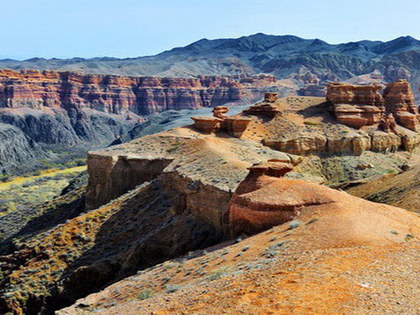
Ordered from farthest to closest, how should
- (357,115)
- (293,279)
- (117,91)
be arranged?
(117,91) → (357,115) → (293,279)

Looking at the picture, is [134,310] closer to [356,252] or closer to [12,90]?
[356,252]

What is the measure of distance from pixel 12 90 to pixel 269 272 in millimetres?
131791

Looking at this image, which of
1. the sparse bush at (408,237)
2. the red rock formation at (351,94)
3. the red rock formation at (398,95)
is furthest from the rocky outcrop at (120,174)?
the red rock formation at (398,95)

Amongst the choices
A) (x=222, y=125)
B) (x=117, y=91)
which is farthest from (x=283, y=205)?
(x=117, y=91)

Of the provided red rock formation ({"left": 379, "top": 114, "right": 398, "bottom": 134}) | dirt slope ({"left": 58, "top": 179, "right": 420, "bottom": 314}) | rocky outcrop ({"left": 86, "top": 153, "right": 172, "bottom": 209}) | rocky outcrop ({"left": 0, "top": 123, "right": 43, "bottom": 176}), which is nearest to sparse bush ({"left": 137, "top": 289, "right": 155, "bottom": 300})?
dirt slope ({"left": 58, "top": 179, "right": 420, "bottom": 314})

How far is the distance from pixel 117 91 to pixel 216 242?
141m

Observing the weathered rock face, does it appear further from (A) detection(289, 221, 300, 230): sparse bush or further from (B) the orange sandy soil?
(A) detection(289, 221, 300, 230): sparse bush

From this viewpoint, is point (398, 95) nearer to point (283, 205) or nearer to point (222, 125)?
point (222, 125)

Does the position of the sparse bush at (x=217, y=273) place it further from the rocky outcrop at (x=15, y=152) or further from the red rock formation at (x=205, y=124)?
the rocky outcrop at (x=15, y=152)

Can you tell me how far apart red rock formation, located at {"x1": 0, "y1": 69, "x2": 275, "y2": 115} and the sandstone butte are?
108 metres

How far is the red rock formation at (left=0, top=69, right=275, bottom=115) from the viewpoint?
432 ft

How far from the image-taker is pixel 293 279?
966cm

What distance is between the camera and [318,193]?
1540cm

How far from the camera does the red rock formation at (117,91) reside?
132 meters
